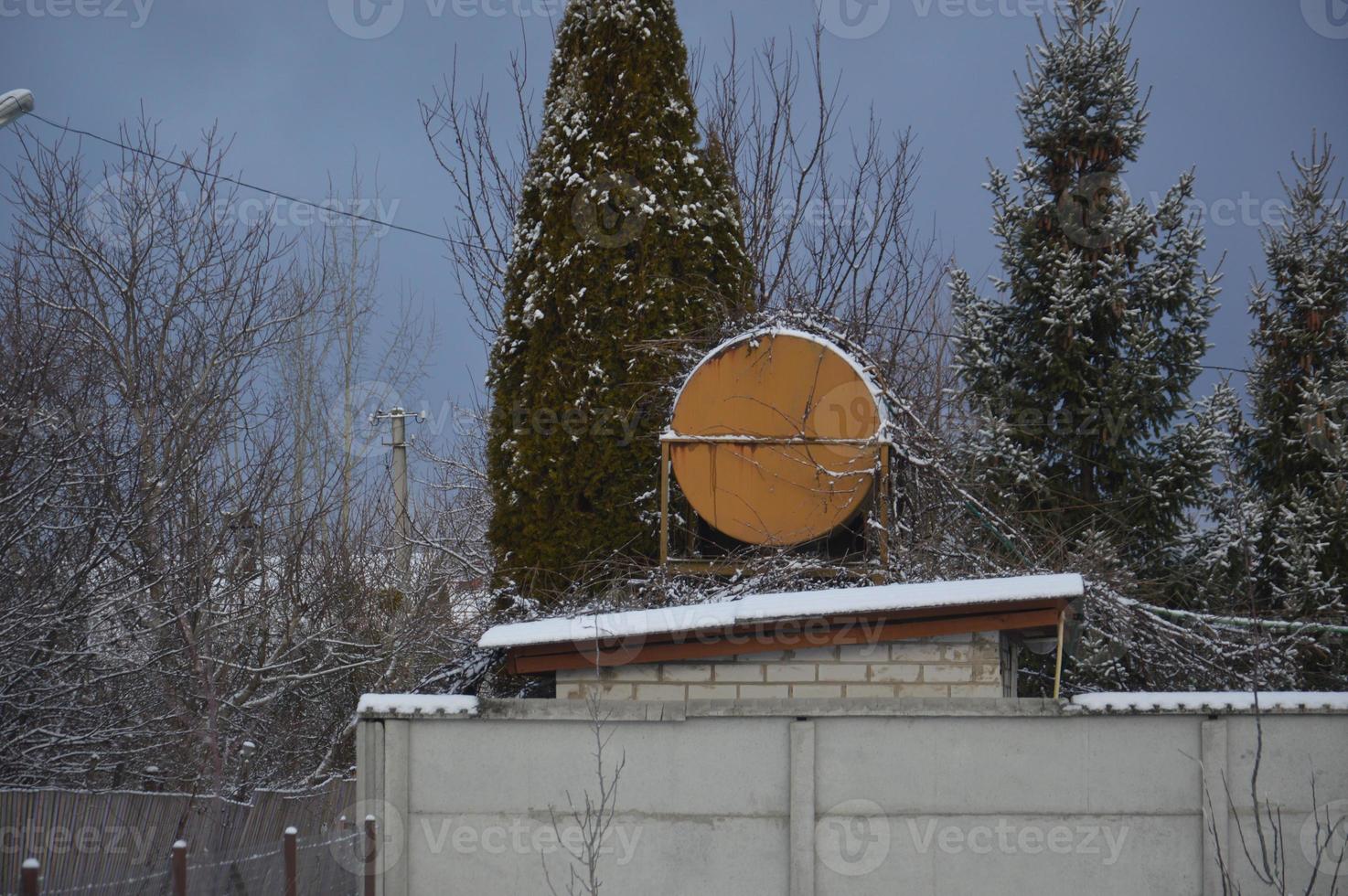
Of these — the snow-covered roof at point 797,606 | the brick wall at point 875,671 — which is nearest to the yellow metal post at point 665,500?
the snow-covered roof at point 797,606

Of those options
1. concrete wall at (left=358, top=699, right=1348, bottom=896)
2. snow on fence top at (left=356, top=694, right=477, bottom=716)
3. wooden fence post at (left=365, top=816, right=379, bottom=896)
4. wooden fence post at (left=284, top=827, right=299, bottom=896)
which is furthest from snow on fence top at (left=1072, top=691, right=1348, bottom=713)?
wooden fence post at (left=284, top=827, right=299, bottom=896)

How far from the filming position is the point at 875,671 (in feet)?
23.2

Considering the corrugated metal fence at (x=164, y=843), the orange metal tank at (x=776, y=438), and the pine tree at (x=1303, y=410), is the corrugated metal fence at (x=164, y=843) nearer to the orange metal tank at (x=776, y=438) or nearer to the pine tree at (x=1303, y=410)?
the orange metal tank at (x=776, y=438)

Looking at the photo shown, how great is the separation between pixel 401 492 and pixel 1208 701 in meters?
14.1

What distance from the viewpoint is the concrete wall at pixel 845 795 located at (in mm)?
6504

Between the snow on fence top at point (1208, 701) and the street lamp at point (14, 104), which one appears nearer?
the snow on fence top at point (1208, 701)

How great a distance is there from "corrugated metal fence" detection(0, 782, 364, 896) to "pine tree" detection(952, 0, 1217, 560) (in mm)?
7745

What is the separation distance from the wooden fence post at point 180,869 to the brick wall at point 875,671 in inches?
122

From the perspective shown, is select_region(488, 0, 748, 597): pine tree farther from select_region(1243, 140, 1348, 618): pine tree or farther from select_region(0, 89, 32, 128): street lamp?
select_region(1243, 140, 1348, 618): pine tree

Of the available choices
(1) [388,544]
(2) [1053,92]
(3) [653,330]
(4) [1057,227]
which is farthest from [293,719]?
(2) [1053,92]

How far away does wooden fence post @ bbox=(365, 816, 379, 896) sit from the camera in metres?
6.57

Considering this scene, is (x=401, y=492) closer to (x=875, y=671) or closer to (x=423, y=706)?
(x=423, y=706)

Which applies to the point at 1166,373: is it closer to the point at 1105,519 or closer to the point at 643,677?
the point at 1105,519

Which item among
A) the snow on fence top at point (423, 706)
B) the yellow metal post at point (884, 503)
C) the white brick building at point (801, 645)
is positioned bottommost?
the snow on fence top at point (423, 706)
